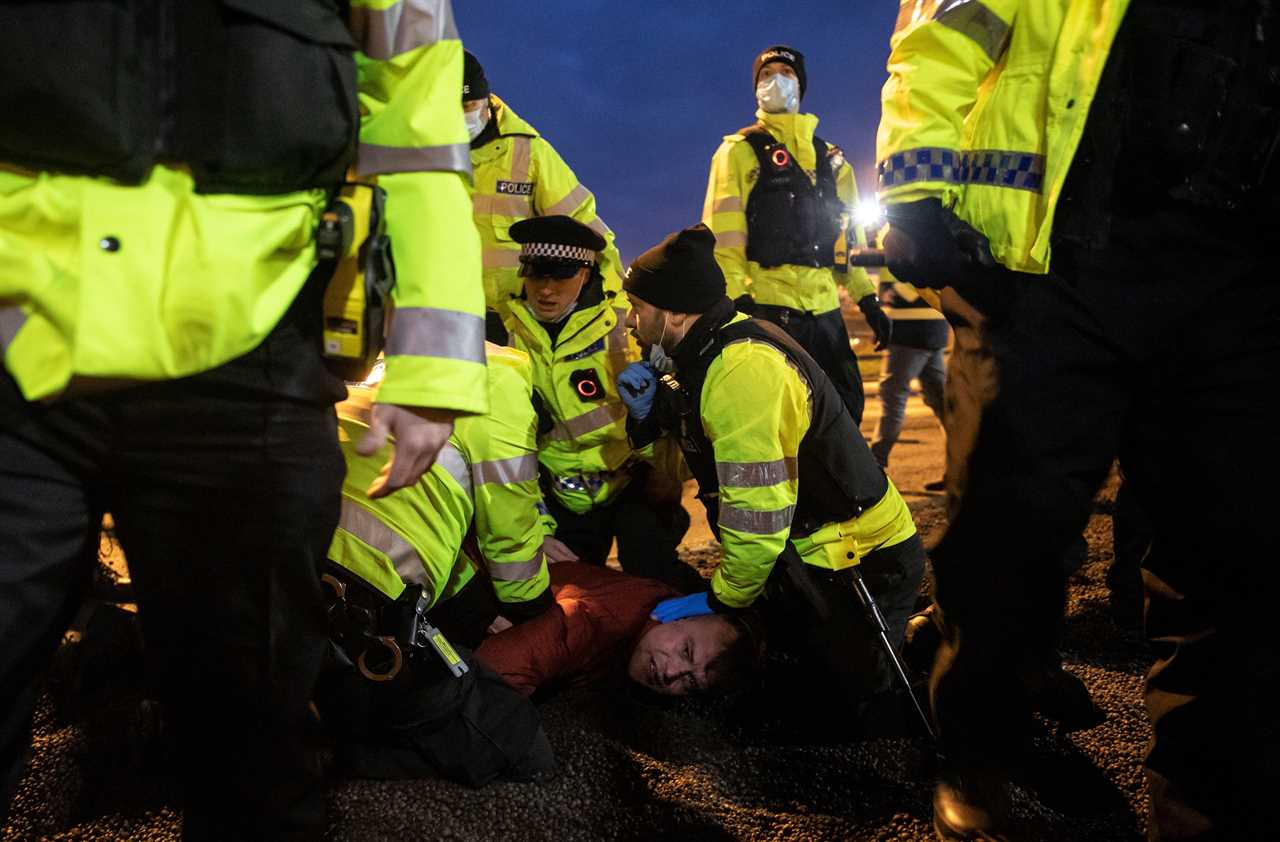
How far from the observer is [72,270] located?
79 centimetres

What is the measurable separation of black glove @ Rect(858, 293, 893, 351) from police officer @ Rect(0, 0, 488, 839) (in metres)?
3.44

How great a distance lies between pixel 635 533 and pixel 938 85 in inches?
87.5

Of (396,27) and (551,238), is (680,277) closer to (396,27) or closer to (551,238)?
(551,238)

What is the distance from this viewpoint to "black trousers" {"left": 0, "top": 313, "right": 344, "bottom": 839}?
83cm

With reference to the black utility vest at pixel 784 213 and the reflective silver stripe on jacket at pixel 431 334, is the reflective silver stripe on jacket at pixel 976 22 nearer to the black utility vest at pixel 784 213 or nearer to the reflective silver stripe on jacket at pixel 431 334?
the reflective silver stripe on jacket at pixel 431 334

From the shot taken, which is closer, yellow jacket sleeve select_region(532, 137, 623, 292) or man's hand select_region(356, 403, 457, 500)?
man's hand select_region(356, 403, 457, 500)

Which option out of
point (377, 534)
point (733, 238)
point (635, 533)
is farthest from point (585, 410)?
point (377, 534)

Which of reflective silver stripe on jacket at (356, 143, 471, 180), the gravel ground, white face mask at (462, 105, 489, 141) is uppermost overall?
white face mask at (462, 105, 489, 141)

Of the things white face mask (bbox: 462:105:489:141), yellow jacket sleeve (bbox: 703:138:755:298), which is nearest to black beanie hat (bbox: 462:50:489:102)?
white face mask (bbox: 462:105:489:141)

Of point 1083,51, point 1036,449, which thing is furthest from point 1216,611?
point 1083,51

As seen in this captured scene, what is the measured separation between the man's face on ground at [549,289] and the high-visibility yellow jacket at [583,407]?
5cm

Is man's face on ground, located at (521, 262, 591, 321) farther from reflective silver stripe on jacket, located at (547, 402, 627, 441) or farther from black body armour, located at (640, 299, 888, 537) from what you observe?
black body armour, located at (640, 299, 888, 537)

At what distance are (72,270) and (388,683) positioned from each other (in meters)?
1.32

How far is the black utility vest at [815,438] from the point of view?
226 cm
